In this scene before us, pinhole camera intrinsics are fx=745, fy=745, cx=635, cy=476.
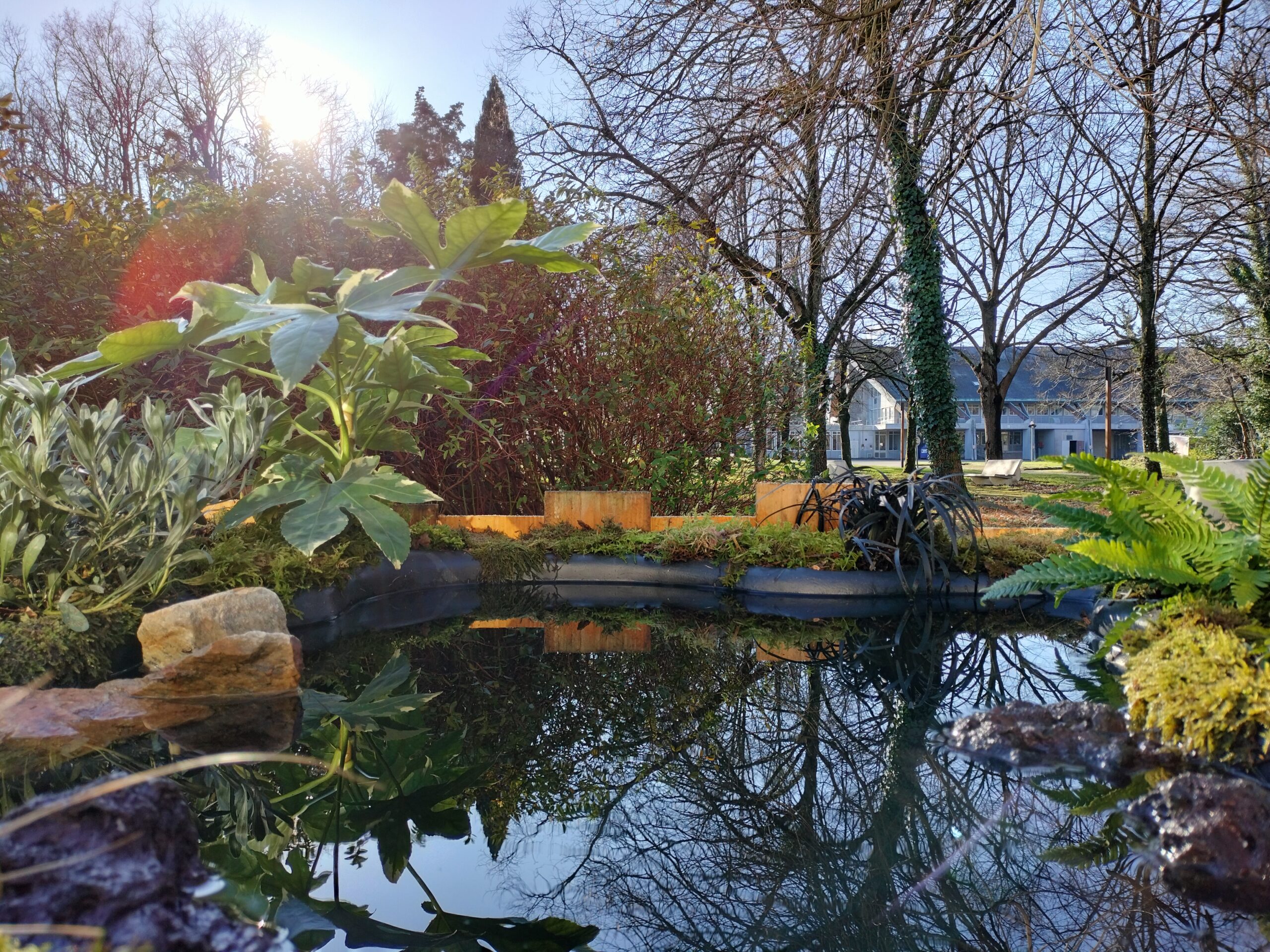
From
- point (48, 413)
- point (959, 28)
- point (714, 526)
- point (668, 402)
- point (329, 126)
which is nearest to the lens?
point (48, 413)

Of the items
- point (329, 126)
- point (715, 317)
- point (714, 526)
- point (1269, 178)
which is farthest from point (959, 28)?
point (329, 126)

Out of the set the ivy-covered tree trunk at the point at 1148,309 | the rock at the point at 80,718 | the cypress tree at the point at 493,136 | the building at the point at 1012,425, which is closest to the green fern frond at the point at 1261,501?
the rock at the point at 80,718

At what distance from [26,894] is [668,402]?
16.0ft

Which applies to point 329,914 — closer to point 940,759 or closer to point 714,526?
point 940,759

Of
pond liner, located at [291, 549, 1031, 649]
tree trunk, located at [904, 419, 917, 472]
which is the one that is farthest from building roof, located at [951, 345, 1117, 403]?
pond liner, located at [291, 549, 1031, 649]

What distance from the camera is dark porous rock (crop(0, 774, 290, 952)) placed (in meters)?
0.91

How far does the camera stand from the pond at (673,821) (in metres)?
1.13

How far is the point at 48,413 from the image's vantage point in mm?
2666

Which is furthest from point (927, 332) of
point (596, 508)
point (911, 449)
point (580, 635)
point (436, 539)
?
point (911, 449)

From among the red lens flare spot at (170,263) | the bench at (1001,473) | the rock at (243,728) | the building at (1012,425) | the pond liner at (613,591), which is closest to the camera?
the rock at (243,728)

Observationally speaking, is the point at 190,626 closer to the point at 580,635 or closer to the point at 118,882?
the point at 580,635

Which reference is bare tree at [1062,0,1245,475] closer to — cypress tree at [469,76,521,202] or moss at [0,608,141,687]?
moss at [0,608,141,687]

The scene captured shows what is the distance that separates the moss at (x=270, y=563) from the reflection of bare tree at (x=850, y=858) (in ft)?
7.33

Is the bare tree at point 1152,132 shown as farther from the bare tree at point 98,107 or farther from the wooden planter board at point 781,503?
the bare tree at point 98,107
